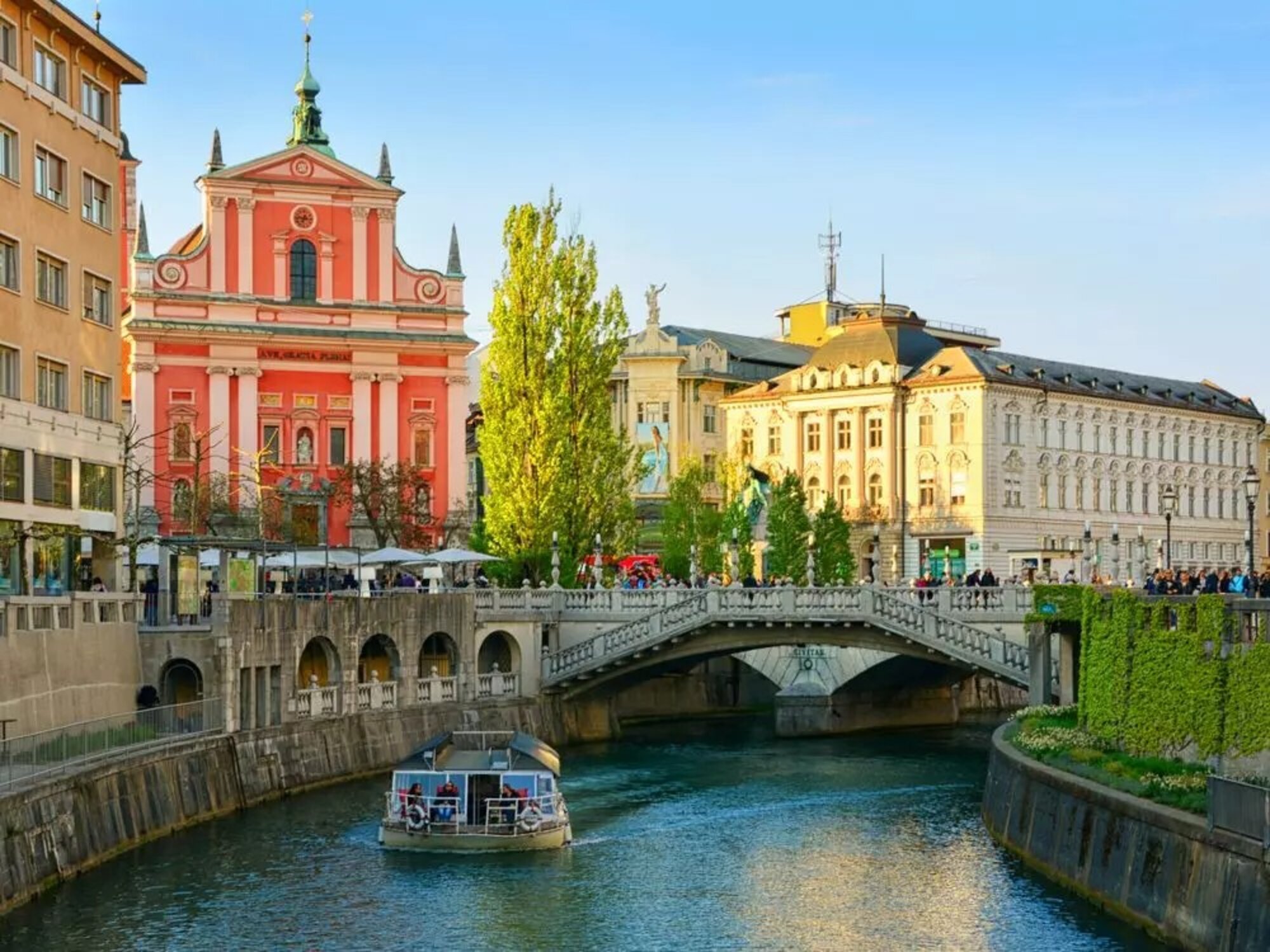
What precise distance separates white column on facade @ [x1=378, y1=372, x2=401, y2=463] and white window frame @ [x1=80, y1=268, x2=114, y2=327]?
39.5 m

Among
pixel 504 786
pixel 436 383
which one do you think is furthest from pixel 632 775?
pixel 436 383

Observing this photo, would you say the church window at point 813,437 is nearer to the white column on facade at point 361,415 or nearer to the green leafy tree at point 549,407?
the white column on facade at point 361,415

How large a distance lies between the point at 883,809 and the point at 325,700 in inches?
672

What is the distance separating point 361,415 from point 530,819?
52.9m

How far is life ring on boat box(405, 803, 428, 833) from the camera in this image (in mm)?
54312

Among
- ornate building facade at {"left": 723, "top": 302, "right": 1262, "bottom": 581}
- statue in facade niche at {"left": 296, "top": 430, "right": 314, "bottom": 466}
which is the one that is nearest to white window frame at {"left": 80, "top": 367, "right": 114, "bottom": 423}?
statue in facade niche at {"left": 296, "top": 430, "right": 314, "bottom": 466}

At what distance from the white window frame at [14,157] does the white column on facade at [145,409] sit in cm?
4344

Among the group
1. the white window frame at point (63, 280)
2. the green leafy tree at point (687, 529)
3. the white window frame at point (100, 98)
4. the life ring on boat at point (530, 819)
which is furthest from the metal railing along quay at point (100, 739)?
the green leafy tree at point (687, 529)

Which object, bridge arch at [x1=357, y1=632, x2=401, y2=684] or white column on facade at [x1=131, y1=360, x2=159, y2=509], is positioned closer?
bridge arch at [x1=357, y1=632, x2=401, y2=684]

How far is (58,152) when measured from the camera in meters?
61.9

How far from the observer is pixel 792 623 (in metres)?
76.1

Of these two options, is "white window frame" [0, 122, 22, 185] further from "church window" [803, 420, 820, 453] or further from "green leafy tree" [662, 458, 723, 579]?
"church window" [803, 420, 820, 453]

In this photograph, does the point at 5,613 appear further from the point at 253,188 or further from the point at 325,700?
the point at 253,188

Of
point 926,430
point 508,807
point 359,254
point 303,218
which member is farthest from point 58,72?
point 926,430
